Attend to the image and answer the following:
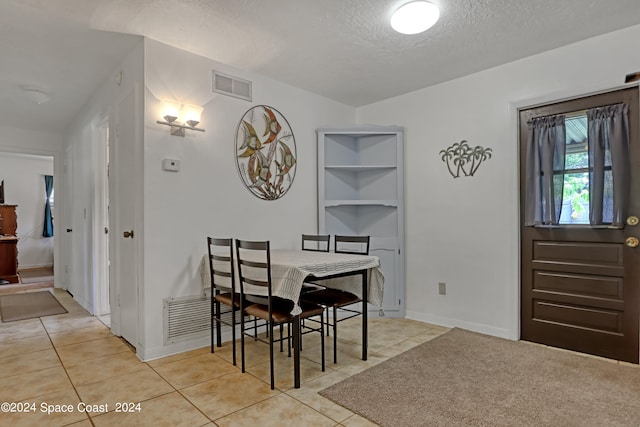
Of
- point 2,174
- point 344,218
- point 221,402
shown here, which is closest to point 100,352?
point 221,402

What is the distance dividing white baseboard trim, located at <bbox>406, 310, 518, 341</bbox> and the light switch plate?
9.18ft

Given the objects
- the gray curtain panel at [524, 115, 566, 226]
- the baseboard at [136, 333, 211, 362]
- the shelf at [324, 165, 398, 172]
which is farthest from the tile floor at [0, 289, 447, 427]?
the shelf at [324, 165, 398, 172]

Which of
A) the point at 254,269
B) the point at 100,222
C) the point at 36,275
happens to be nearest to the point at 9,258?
the point at 36,275

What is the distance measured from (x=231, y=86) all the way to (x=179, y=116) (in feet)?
2.05

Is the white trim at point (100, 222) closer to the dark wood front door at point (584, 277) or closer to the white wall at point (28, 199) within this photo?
the dark wood front door at point (584, 277)

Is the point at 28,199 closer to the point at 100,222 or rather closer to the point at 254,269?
the point at 100,222

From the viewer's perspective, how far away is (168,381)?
2422mm

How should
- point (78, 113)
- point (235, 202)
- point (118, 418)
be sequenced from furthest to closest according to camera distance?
1. point (78, 113)
2. point (235, 202)
3. point (118, 418)

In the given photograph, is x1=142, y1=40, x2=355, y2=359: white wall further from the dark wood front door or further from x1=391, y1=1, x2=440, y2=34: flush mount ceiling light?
the dark wood front door

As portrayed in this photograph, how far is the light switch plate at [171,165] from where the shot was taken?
2.90 meters

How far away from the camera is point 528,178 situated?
3.15 metres

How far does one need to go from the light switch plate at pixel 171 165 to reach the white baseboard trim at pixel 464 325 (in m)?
2.80

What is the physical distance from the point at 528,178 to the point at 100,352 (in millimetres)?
3893

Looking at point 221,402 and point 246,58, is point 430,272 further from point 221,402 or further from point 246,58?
point 246,58
